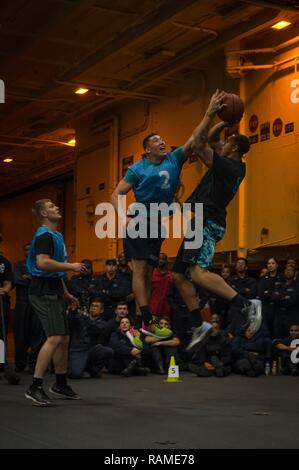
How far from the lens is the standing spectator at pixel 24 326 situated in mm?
12898

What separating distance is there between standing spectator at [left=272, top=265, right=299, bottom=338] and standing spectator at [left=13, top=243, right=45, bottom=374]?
398cm

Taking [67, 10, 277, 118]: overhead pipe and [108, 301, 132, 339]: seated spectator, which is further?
[67, 10, 277, 118]: overhead pipe

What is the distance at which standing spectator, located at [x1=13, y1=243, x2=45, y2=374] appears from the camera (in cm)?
1290

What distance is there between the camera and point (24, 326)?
13.0 m

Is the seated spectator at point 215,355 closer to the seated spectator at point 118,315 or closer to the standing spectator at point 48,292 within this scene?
the seated spectator at point 118,315

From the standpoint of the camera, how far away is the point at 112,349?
42.0 feet

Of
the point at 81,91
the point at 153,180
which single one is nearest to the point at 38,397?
the point at 153,180

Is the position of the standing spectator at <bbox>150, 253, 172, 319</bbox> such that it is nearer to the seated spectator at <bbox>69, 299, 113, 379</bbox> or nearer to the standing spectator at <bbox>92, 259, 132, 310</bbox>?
the standing spectator at <bbox>92, 259, 132, 310</bbox>

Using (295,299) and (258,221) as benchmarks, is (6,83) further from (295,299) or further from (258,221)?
(295,299)

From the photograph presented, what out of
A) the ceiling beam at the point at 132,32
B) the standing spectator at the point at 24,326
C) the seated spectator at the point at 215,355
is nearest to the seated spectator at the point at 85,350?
the standing spectator at the point at 24,326

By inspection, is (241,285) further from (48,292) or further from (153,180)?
(153,180)

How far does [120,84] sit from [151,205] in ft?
33.9

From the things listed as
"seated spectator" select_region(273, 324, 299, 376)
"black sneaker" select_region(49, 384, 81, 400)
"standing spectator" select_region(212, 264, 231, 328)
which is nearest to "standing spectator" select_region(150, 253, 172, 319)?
"standing spectator" select_region(212, 264, 231, 328)

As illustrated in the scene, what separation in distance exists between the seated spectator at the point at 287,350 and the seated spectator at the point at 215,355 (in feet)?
2.78
